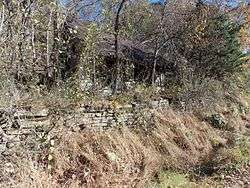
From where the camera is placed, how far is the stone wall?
10203 millimetres

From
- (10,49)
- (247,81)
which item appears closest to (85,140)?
(10,49)

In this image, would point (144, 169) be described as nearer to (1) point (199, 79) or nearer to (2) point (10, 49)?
(2) point (10, 49)

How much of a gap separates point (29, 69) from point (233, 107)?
446 inches

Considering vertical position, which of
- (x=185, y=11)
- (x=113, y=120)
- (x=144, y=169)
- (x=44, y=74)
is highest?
(x=185, y=11)

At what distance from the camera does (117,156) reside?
449 inches

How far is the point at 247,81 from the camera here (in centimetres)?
2909

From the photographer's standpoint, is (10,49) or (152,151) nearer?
(10,49)

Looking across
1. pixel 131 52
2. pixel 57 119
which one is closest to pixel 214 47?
pixel 131 52

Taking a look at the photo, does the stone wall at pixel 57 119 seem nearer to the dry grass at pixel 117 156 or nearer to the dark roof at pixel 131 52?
the dry grass at pixel 117 156

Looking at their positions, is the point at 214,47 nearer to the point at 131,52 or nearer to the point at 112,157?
the point at 131,52

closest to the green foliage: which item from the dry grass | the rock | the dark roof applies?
the dark roof

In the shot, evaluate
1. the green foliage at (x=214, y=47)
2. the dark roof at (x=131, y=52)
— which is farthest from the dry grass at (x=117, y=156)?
the green foliage at (x=214, y=47)

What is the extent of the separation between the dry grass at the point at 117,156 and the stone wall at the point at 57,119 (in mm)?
315

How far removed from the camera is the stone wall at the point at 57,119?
33.5ft
